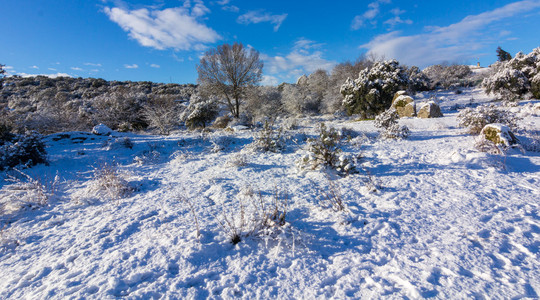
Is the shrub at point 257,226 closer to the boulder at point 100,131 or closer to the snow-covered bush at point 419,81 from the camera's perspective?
the boulder at point 100,131

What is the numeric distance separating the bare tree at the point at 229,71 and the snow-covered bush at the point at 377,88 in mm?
8785

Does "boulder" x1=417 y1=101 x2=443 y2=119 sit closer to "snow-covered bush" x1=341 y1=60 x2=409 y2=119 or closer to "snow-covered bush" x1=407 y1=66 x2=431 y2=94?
"snow-covered bush" x1=341 y1=60 x2=409 y2=119

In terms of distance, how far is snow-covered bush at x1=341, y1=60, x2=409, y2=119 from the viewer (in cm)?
1295

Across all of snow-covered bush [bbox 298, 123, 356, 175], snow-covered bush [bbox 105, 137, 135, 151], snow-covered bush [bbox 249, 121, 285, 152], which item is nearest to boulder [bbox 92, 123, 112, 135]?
snow-covered bush [bbox 105, 137, 135, 151]

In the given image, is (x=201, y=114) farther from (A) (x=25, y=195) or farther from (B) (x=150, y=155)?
(A) (x=25, y=195)

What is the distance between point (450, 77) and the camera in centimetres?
2356

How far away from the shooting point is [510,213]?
2660mm

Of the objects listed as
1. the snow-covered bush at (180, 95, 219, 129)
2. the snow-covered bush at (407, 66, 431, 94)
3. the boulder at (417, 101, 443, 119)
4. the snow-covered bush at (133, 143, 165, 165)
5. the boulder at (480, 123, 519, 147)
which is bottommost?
the snow-covered bush at (133, 143, 165, 165)

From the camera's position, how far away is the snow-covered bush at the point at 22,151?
5.15 metres

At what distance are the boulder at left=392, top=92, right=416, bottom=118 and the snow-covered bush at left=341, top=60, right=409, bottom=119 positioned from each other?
966 mm

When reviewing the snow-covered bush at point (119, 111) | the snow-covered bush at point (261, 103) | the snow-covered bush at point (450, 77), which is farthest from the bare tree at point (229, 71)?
the snow-covered bush at point (450, 77)

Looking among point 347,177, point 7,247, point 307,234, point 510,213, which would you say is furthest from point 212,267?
point 510,213

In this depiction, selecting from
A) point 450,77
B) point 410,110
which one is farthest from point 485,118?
point 450,77

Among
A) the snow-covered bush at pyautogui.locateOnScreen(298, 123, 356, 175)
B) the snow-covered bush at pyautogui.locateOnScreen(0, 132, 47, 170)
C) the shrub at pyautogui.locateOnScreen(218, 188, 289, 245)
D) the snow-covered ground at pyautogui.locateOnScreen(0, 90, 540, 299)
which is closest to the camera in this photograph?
the snow-covered ground at pyautogui.locateOnScreen(0, 90, 540, 299)
